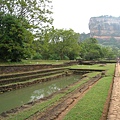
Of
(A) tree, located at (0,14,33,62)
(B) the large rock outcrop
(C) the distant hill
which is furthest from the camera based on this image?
(B) the large rock outcrop

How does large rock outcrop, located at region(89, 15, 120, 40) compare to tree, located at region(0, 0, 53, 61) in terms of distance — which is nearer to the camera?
tree, located at region(0, 0, 53, 61)

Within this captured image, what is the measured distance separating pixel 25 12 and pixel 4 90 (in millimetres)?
13954

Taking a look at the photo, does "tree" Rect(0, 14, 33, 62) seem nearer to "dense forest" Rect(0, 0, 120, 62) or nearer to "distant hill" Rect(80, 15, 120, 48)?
"dense forest" Rect(0, 0, 120, 62)

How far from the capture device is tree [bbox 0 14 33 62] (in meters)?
19.6

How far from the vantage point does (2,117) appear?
24.5 ft

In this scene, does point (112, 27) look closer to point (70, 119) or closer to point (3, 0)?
point (3, 0)

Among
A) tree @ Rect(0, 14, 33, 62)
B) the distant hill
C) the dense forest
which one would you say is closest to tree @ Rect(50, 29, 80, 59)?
the dense forest

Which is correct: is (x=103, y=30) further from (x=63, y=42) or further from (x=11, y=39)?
(x=11, y=39)

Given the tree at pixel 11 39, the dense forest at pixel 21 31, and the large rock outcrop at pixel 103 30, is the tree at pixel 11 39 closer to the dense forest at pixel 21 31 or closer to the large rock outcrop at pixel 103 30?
the dense forest at pixel 21 31

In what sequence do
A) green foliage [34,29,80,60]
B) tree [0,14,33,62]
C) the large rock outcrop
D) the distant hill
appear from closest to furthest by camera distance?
tree [0,14,33,62] < green foliage [34,29,80,60] < the distant hill < the large rock outcrop

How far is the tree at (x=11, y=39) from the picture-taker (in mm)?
19648

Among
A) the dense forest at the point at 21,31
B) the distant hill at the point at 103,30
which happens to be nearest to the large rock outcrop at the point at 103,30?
the distant hill at the point at 103,30

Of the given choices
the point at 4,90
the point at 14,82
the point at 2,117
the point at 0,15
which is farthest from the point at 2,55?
the point at 2,117

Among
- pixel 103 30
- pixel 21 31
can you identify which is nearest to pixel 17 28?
pixel 21 31
